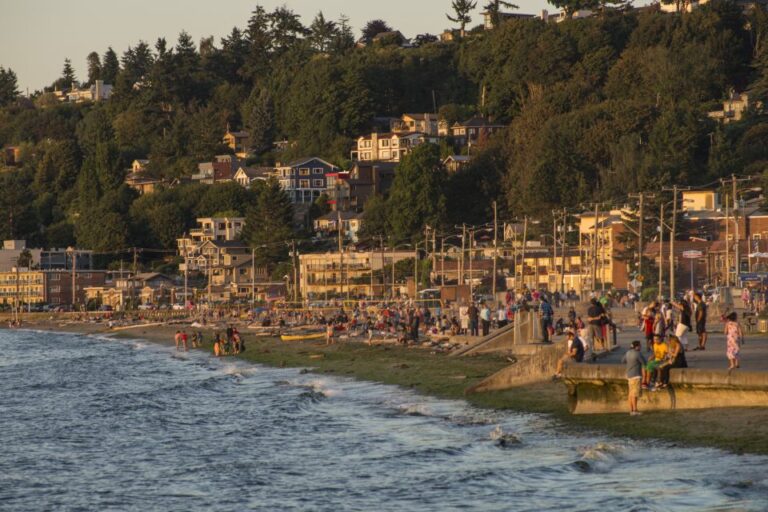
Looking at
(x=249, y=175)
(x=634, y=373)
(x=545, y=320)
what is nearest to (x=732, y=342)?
(x=634, y=373)

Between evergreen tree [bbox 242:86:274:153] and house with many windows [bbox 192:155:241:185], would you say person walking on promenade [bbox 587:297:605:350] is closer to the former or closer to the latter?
house with many windows [bbox 192:155:241:185]

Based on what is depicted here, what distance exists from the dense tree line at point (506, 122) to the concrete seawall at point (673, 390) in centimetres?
8320

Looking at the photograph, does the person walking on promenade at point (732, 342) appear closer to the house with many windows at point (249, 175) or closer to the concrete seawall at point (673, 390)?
the concrete seawall at point (673, 390)

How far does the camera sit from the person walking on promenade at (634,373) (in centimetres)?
2547

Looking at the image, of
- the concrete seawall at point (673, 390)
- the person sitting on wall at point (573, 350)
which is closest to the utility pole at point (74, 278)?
the person sitting on wall at point (573, 350)

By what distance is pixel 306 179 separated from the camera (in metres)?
169

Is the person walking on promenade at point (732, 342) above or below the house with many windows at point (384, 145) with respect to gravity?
below

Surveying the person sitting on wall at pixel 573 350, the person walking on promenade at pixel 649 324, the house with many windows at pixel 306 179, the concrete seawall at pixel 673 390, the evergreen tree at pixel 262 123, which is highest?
the evergreen tree at pixel 262 123

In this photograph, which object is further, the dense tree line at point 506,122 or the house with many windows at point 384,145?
the house with many windows at point 384,145

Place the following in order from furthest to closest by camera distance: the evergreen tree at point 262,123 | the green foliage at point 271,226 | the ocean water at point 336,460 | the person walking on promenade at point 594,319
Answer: the evergreen tree at point 262,123 < the green foliage at point 271,226 < the person walking on promenade at point 594,319 < the ocean water at point 336,460

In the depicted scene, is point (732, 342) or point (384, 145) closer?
point (732, 342)

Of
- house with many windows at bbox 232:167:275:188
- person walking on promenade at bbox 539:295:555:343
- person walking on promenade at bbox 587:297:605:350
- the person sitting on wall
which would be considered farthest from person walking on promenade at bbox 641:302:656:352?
house with many windows at bbox 232:167:275:188

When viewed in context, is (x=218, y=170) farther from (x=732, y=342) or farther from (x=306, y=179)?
(x=732, y=342)

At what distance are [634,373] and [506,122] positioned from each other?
5612 inches
